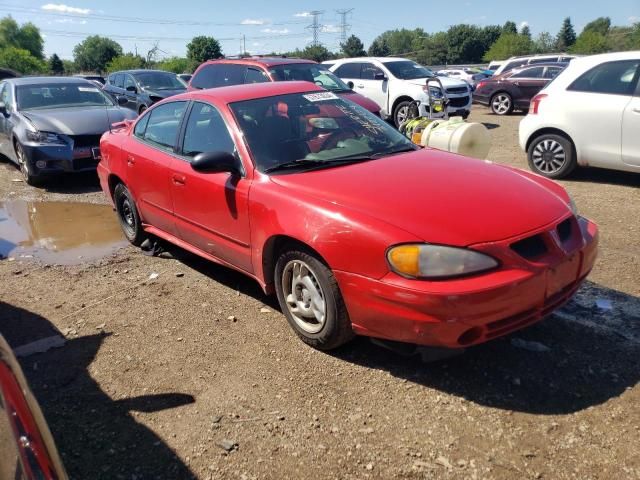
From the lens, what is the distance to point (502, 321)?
2.88 meters

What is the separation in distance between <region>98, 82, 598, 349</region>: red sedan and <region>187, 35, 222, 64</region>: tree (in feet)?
274

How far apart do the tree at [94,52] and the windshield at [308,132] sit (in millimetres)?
93907

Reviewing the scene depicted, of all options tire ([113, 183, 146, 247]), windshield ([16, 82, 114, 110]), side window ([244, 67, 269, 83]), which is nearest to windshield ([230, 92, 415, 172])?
tire ([113, 183, 146, 247])

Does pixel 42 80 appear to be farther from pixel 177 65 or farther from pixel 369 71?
pixel 177 65

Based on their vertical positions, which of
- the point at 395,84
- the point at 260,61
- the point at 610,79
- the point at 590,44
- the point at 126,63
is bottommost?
the point at 395,84

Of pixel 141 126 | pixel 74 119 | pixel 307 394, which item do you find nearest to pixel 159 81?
pixel 74 119

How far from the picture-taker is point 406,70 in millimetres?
13664

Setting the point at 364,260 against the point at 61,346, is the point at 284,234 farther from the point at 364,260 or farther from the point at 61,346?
the point at 61,346

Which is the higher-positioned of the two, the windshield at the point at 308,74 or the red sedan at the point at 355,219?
the windshield at the point at 308,74

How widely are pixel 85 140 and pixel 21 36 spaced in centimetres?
11703

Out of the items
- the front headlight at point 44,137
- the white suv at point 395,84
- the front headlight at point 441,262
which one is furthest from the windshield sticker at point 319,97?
the white suv at point 395,84

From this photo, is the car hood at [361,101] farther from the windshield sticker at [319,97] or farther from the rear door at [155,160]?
the windshield sticker at [319,97]

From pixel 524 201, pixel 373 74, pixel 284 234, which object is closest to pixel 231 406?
pixel 284 234

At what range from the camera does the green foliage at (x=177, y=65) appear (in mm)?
80125
